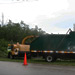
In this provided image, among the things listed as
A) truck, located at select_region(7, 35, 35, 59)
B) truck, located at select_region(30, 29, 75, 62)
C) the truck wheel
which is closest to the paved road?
truck, located at select_region(30, 29, 75, 62)

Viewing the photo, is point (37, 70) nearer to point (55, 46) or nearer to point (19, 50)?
point (55, 46)

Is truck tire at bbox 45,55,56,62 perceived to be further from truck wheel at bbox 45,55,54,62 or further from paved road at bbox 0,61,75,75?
paved road at bbox 0,61,75,75

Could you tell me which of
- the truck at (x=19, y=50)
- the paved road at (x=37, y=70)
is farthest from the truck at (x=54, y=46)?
the paved road at (x=37, y=70)

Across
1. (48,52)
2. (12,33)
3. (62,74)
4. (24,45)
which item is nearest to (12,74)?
(62,74)

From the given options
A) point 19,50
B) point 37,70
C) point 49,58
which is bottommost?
point 37,70

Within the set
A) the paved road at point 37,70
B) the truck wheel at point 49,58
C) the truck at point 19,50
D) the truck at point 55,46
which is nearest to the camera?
the paved road at point 37,70

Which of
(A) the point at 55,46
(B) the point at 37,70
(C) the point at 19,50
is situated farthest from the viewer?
(C) the point at 19,50

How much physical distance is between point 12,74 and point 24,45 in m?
13.8

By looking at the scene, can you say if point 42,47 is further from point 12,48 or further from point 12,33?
point 12,33

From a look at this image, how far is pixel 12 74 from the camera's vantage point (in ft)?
33.4

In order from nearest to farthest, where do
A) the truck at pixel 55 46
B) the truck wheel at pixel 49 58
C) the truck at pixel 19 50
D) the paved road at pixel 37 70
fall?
1. the paved road at pixel 37 70
2. the truck at pixel 55 46
3. the truck wheel at pixel 49 58
4. the truck at pixel 19 50

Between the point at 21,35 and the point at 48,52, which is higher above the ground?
the point at 21,35

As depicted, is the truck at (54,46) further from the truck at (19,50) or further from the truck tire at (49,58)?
the truck at (19,50)

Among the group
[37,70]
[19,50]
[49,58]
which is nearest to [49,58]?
[49,58]
